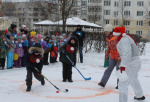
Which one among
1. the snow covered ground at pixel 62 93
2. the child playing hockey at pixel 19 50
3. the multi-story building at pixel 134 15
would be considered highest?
the multi-story building at pixel 134 15

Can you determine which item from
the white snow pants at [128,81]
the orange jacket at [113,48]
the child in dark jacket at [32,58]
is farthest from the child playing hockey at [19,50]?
the white snow pants at [128,81]

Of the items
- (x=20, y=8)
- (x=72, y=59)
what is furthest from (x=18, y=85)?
(x=20, y=8)

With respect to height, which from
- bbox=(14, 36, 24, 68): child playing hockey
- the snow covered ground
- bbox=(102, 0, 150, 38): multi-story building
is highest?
bbox=(102, 0, 150, 38): multi-story building

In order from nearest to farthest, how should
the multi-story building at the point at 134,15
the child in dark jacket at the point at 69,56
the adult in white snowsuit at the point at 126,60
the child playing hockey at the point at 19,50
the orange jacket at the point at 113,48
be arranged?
1. the adult in white snowsuit at the point at 126,60
2. the orange jacket at the point at 113,48
3. the child in dark jacket at the point at 69,56
4. the child playing hockey at the point at 19,50
5. the multi-story building at the point at 134,15

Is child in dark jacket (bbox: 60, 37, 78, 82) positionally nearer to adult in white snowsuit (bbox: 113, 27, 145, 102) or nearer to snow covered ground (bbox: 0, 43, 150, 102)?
snow covered ground (bbox: 0, 43, 150, 102)

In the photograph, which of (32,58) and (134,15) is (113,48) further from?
(134,15)

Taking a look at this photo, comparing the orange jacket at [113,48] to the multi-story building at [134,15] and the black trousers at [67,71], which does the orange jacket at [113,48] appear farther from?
the multi-story building at [134,15]

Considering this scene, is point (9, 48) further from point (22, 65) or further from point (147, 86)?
point (147, 86)

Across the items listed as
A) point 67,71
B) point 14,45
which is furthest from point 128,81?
point 14,45

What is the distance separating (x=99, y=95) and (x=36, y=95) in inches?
60.7

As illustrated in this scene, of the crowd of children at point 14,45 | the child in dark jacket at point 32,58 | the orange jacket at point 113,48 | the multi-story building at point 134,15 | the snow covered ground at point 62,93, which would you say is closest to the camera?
the snow covered ground at point 62,93

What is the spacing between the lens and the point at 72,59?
275 inches

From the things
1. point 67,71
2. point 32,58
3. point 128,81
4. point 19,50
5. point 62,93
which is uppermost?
point 32,58

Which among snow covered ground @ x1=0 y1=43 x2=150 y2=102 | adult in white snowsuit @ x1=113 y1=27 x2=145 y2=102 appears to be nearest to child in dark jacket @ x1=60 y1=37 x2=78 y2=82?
snow covered ground @ x1=0 y1=43 x2=150 y2=102
